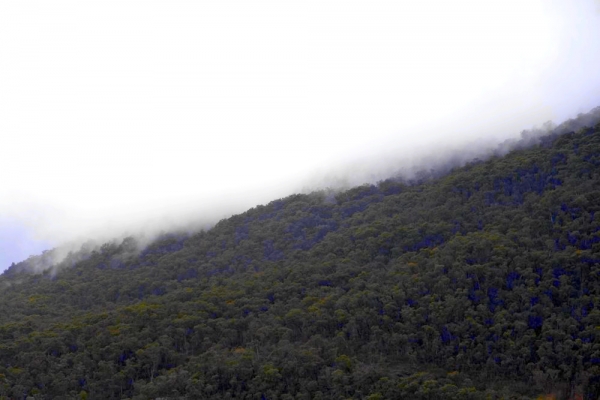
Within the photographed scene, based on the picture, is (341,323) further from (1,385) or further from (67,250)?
(67,250)

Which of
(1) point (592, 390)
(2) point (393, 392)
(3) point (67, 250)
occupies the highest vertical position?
(3) point (67, 250)

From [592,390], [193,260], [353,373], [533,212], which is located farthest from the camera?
[193,260]

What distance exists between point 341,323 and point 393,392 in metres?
11.1

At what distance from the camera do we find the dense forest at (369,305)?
54500 mm

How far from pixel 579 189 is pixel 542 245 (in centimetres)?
895

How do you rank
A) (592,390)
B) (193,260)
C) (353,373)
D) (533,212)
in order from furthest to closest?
(193,260) < (533,212) < (353,373) < (592,390)

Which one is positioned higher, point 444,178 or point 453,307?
point 444,178

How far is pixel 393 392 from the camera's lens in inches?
2055

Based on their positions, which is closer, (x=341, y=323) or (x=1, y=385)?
(x=1, y=385)

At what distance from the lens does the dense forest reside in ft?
179

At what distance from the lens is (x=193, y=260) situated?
83125 millimetres

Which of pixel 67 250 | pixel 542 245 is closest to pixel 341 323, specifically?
pixel 542 245

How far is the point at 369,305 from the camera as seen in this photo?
63.3 m

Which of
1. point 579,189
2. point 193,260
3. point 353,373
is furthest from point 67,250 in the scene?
point 579,189
